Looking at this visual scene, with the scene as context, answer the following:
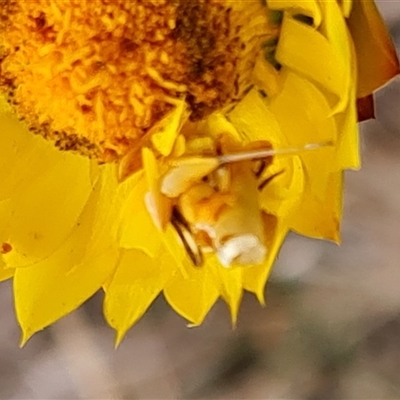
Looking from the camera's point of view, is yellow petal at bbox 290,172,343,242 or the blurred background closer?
yellow petal at bbox 290,172,343,242

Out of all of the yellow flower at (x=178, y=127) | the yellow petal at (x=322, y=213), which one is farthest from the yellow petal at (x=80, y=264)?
the yellow petal at (x=322, y=213)

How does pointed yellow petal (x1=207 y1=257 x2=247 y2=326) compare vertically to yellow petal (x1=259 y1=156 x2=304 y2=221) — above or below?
below

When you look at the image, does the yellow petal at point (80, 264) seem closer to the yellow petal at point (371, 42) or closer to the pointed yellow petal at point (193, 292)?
the pointed yellow petal at point (193, 292)

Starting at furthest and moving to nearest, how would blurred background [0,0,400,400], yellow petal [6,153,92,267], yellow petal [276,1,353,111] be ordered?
1. blurred background [0,0,400,400]
2. yellow petal [6,153,92,267]
3. yellow petal [276,1,353,111]

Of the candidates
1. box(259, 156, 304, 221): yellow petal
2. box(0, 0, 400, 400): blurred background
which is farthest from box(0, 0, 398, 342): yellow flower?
box(0, 0, 400, 400): blurred background

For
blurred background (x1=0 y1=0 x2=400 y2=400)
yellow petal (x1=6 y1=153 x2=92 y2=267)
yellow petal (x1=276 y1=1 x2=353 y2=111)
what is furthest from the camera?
blurred background (x1=0 y1=0 x2=400 y2=400)

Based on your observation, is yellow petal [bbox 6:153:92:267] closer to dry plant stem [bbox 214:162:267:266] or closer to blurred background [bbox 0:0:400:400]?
dry plant stem [bbox 214:162:267:266]
